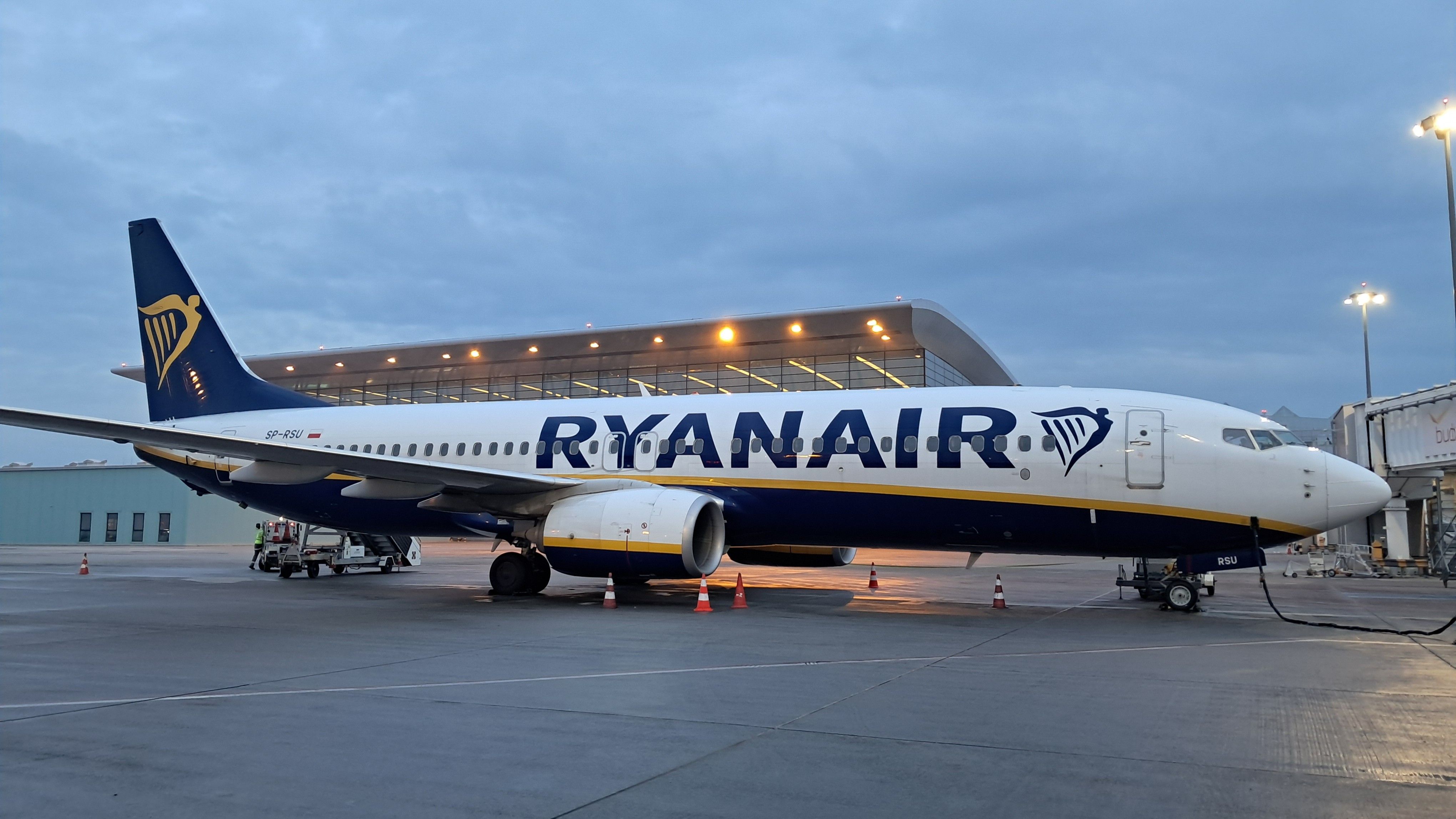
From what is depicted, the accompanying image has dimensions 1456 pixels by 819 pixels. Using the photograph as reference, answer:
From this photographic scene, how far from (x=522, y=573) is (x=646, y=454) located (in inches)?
117

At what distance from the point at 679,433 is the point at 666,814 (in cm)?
1210

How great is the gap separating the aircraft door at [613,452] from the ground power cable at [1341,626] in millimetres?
9840

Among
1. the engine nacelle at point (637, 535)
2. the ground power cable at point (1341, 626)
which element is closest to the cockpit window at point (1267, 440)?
the ground power cable at point (1341, 626)

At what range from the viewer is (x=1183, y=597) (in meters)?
14.4

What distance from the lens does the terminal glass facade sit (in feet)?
132

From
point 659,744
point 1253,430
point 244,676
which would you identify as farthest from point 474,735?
point 1253,430

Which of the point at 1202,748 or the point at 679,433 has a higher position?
the point at 679,433

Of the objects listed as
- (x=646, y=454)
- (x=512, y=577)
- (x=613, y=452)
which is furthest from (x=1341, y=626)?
(x=512, y=577)

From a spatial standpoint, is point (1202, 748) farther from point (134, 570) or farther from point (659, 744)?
point (134, 570)

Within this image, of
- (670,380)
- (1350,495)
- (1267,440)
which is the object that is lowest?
(1350,495)

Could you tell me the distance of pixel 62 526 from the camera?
50.9m

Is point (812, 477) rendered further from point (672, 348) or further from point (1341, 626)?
point (672, 348)

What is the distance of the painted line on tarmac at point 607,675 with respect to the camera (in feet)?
23.2

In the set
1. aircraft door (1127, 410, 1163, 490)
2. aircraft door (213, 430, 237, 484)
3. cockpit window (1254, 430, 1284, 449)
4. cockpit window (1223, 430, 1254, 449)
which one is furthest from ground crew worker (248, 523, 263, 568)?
cockpit window (1254, 430, 1284, 449)
